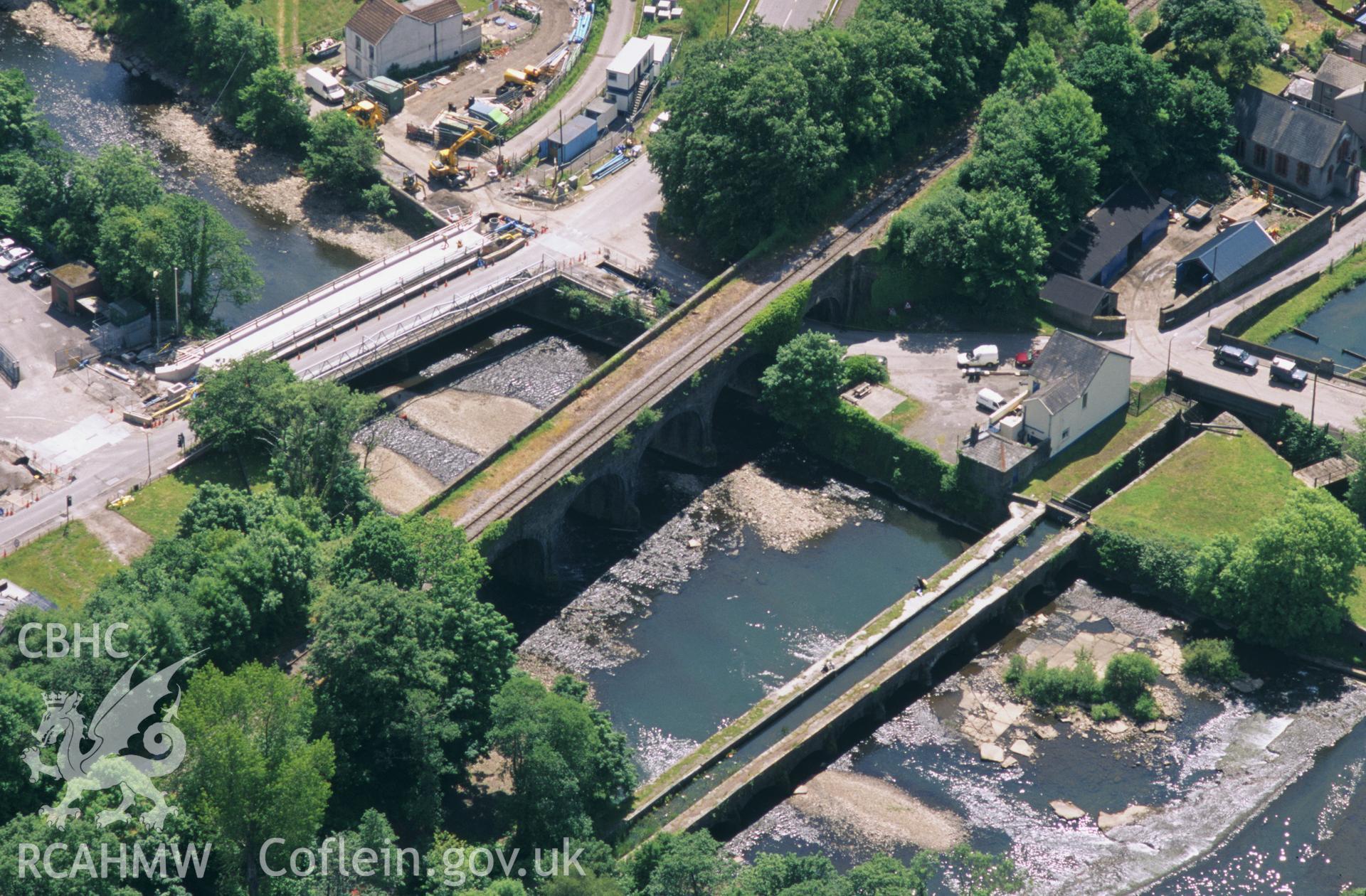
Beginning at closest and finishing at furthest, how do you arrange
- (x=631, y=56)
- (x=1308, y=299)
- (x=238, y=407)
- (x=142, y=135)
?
(x=238, y=407) < (x=1308, y=299) < (x=631, y=56) < (x=142, y=135)

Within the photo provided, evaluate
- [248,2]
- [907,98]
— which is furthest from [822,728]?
[248,2]

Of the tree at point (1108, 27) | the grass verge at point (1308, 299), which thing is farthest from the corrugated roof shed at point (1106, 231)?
the tree at point (1108, 27)

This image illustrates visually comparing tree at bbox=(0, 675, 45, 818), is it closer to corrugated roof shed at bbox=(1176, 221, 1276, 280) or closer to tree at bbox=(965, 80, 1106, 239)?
→ tree at bbox=(965, 80, 1106, 239)

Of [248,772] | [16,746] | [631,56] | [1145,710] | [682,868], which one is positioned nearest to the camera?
[248,772]

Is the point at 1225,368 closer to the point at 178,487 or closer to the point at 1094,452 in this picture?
the point at 1094,452

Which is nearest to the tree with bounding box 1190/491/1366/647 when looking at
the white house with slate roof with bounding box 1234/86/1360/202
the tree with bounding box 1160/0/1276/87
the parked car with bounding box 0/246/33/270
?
the white house with slate roof with bounding box 1234/86/1360/202

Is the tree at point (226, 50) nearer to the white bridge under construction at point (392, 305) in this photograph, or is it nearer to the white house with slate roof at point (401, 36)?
the white house with slate roof at point (401, 36)

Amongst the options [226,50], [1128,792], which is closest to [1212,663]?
[1128,792]

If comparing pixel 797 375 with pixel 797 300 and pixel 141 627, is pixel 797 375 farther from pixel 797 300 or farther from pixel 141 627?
pixel 141 627
